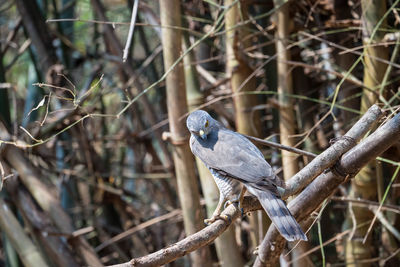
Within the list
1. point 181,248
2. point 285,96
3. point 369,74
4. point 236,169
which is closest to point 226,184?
point 236,169

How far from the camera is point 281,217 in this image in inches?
70.6

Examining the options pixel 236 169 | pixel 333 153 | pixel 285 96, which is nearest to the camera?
pixel 333 153

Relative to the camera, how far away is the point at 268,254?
85.7 inches

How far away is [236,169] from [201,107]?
87 centimetres

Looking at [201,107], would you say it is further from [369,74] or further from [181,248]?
[181,248]

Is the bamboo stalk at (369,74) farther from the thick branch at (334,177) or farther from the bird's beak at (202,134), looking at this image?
the bird's beak at (202,134)

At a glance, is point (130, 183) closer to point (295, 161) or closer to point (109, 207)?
point (109, 207)

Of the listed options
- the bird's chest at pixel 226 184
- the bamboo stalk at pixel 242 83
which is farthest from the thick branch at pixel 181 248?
the bamboo stalk at pixel 242 83

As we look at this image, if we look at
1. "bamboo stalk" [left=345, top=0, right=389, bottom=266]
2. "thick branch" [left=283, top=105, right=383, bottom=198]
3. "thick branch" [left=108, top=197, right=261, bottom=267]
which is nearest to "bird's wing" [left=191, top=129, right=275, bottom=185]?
"thick branch" [left=283, top=105, right=383, bottom=198]

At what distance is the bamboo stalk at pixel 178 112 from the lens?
2.62 meters

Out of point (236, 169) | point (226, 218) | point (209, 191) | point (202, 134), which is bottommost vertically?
point (209, 191)

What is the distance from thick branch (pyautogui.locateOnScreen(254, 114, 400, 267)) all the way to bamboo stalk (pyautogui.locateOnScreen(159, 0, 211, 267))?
1.90 ft

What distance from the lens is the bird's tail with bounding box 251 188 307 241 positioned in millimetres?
1732

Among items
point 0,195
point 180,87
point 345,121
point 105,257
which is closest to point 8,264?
point 0,195
